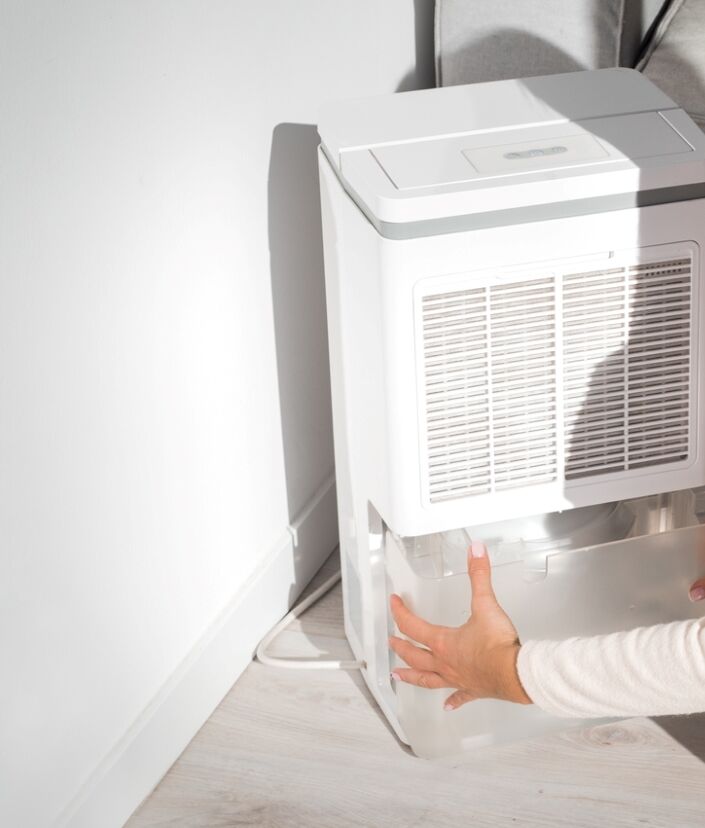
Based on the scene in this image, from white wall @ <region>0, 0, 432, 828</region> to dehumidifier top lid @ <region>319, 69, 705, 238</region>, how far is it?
150 millimetres

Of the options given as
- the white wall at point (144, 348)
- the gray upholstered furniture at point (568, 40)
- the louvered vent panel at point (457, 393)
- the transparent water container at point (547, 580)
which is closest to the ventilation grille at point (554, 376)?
the louvered vent panel at point (457, 393)

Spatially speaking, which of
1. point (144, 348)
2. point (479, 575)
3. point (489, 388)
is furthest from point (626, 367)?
point (144, 348)

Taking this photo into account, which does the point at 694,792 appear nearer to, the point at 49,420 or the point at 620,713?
the point at 620,713

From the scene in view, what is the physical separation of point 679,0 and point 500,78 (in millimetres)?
232

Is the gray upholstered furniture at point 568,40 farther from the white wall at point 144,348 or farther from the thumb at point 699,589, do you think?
the thumb at point 699,589

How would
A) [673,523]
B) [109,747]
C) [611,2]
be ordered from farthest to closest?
[611,2], [673,523], [109,747]

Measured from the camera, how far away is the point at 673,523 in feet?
3.89

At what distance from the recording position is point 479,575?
39.5 inches

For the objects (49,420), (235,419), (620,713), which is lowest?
(620,713)

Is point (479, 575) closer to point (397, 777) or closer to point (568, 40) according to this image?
point (397, 777)

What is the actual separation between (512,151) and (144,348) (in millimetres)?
390

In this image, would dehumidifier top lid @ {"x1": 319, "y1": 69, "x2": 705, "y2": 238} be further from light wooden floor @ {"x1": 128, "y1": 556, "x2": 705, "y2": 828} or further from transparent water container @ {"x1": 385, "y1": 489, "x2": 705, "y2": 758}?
light wooden floor @ {"x1": 128, "y1": 556, "x2": 705, "y2": 828}

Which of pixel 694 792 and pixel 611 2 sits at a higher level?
pixel 611 2

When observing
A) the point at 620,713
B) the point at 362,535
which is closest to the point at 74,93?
the point at 362,535
